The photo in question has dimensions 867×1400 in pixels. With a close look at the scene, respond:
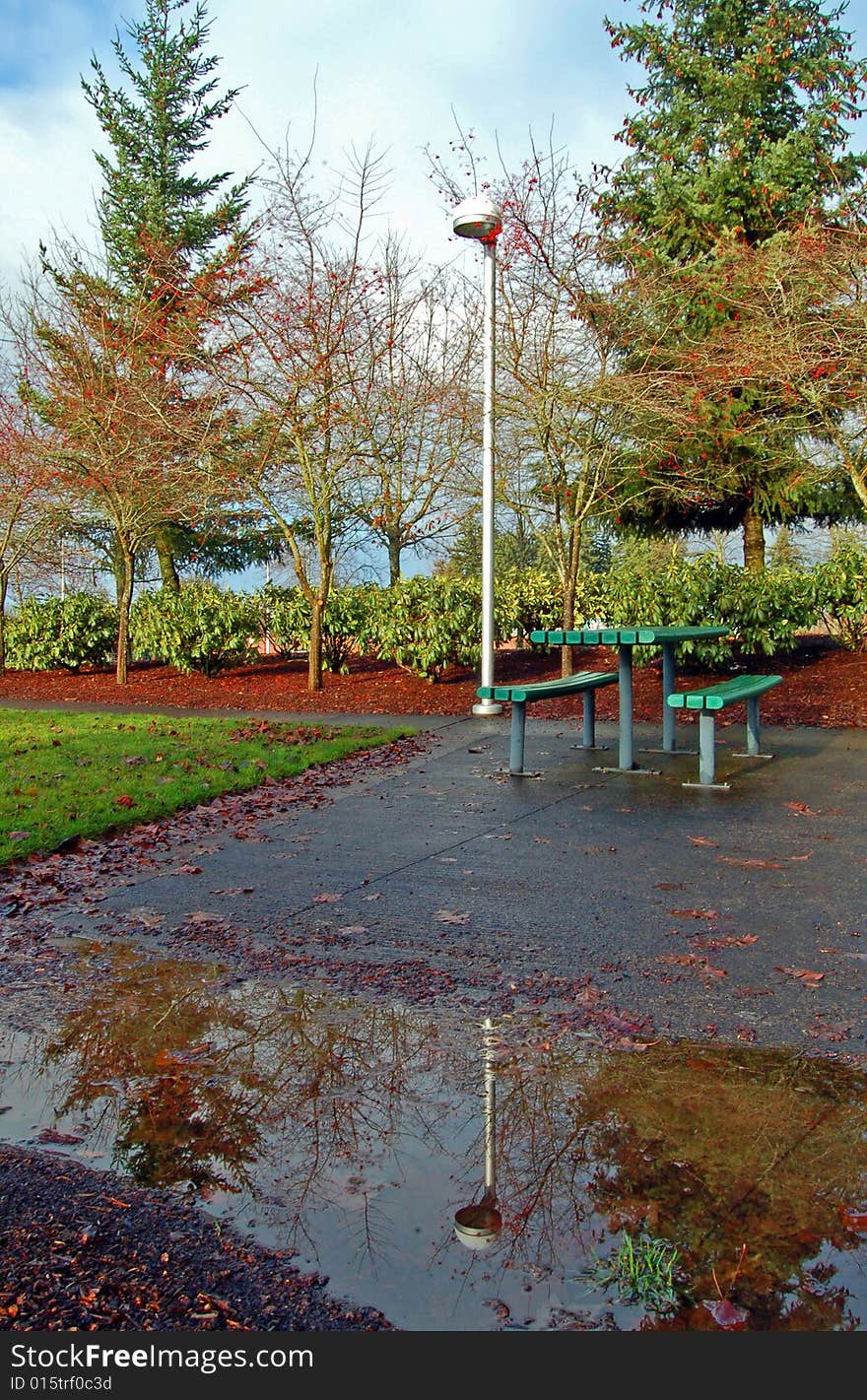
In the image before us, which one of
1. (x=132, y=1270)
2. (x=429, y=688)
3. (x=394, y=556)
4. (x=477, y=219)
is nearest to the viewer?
(x=132, y=1270)

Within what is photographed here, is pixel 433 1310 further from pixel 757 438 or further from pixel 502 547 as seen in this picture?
pixel 502 547

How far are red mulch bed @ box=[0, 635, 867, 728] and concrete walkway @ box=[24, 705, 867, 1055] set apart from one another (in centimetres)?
347

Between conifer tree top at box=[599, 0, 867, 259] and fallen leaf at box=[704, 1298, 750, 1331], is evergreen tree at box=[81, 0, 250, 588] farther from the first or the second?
fallen leaf at box=[704, 1298, 750, 1331]

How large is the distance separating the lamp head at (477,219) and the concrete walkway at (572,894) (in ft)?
19.5

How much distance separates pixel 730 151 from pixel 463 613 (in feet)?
27.9

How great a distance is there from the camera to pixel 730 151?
53.0 ft

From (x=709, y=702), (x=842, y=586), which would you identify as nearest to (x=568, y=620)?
(x=842, y=586)

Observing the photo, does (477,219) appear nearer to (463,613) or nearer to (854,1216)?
(463,613)

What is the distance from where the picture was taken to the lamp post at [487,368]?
1081 centimetres

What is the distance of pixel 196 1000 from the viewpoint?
3.93 m

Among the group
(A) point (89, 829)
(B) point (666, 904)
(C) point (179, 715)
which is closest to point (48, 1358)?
(B) point (666, 904)

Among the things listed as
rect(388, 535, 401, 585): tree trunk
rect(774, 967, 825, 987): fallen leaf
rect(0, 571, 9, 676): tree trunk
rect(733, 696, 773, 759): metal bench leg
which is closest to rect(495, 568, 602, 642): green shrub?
rect(388, 535, 401, 585): tree trunk

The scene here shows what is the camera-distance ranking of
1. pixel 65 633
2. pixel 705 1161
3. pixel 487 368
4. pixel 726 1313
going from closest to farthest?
pixel 726 1313
pixel 705 1161
pixel 487 368
pixel 65 633

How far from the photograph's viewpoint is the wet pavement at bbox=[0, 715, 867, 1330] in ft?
7.79
